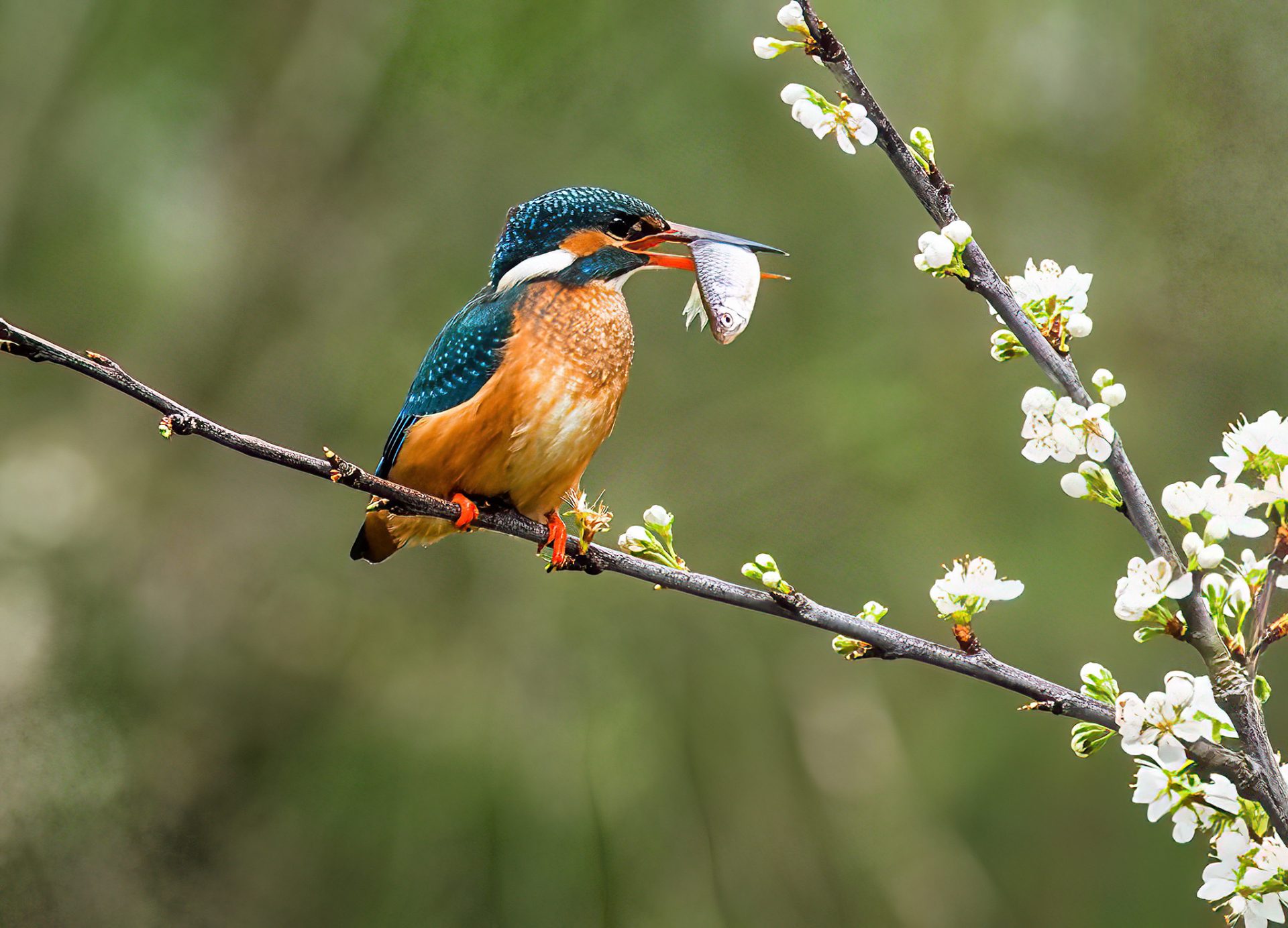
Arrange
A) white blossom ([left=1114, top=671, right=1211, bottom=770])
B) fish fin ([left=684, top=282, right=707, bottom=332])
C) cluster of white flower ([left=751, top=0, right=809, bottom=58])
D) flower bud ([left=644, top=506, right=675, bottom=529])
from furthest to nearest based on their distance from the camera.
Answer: fish fin ([left=684, top=282, right=707, bottom=332]), flower bud ([left=644, top=506, right=675, bottom=529]), cluster of white flower ([left=751, top=0, right=809, bottom=58]), white blossom ([left=1114, top=671, right=1211, bottom=770])

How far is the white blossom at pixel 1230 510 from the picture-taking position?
795 millimetres

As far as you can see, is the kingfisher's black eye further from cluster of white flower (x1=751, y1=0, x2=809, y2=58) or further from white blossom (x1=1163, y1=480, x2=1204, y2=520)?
white blossom (x1=1163, y1=480, x2=1204, y2=520)

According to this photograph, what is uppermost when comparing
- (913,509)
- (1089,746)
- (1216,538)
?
(913,509)

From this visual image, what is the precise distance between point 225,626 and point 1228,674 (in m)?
2.39

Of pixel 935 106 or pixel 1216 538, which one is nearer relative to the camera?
pixel 1216 538

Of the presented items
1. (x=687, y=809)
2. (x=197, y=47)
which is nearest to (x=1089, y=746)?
(x=687, y=809)

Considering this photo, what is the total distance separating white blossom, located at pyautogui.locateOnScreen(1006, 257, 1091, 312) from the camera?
907 mm

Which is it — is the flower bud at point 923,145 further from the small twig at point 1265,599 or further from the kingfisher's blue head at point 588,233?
the kingfisher's blue head at point 588,233

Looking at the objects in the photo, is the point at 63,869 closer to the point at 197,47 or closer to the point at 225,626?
the point at 225,626

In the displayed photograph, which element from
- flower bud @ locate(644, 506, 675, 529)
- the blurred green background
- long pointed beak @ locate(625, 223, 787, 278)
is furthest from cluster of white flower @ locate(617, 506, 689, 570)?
the blurred green background

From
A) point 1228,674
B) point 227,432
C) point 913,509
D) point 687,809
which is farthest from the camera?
point 913,509

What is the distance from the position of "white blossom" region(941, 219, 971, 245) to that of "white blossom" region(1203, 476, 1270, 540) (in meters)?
0.23

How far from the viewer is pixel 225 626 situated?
2.76m

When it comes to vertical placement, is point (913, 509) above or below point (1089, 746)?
above
